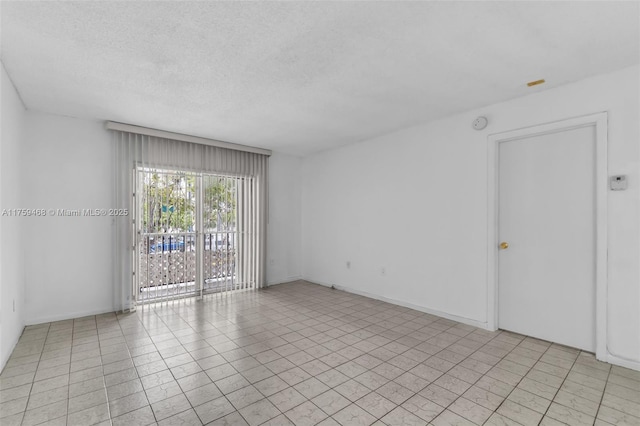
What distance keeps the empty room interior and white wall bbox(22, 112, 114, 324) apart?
22 mm

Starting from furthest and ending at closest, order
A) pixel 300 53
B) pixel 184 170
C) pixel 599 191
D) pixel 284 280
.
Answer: pixel 284 280 < pixel 184 170 < pixel 599 191 < pixel 300 53

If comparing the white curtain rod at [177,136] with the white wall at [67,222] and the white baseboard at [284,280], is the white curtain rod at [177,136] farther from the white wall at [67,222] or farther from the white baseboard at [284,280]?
the white baseboard at [284,280]

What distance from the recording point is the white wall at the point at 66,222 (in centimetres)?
375

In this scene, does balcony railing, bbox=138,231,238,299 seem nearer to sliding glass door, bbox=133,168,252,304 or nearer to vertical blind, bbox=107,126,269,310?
sliding glass door, bbox=133,168,252,304

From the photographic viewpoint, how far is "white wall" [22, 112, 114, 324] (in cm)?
375

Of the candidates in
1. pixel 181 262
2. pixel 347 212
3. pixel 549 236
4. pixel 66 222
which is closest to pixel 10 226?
pixel 66 222

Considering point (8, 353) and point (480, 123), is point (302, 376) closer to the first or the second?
point (8, 353)

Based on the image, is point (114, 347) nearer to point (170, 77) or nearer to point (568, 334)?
point (170, 77)

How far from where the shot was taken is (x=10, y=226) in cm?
296

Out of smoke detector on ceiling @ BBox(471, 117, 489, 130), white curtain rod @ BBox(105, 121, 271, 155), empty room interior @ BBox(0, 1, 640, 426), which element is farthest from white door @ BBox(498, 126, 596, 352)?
white curtain rod @ BBox(105, 121, 271, 155)

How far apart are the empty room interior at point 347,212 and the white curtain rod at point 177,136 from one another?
0.05 m

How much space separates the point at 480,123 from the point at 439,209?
1.16 meters

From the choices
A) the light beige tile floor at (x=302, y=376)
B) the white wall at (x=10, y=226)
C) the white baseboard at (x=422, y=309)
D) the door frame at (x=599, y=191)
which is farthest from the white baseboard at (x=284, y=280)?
the door frame at (x=599, y=191)

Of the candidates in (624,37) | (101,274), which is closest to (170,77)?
(101,274)
